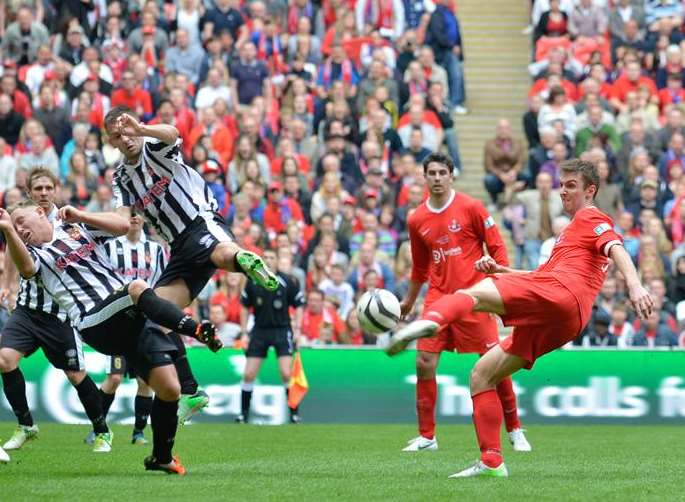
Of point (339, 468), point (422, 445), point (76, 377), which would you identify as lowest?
point (422, 445)

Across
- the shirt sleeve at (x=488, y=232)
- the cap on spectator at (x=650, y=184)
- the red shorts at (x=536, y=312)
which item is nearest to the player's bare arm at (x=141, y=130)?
the red shorts at (x=536, y=312)

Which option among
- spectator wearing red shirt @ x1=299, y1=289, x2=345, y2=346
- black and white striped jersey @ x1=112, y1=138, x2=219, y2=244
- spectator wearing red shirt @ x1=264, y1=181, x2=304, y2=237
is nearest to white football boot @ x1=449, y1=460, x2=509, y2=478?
black and white striped jersey @ x1=112, y1=138, x2=219, y2=244

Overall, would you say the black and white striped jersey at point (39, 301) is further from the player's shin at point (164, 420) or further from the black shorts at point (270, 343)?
the black shorts at point (270, 343)

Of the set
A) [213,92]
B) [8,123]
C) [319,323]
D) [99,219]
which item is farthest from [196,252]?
[213,92]

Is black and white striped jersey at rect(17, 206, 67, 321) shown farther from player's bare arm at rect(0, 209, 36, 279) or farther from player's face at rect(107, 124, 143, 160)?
player's face at rect(107, 124, 143, 160)

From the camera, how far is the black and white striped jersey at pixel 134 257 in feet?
49.5

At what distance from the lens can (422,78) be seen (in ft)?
81.0

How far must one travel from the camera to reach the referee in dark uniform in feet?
61.3

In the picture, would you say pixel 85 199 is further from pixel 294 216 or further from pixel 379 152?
pixel 379 152

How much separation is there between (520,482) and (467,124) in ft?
52.0

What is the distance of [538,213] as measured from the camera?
72.5 ft

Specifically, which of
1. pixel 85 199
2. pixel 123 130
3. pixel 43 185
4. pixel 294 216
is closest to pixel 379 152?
pixel 294 216

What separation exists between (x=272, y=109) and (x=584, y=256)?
46.7ft

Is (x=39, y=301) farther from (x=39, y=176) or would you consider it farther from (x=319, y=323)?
(x=319, y=323)
